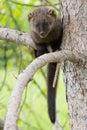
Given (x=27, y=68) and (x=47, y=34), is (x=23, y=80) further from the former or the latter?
(x=47, y=34)

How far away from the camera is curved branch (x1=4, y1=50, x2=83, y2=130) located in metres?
1.47

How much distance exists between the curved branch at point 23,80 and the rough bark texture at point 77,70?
0.26 feet

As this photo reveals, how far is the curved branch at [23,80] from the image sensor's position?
4.84ft

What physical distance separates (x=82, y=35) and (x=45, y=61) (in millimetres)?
385

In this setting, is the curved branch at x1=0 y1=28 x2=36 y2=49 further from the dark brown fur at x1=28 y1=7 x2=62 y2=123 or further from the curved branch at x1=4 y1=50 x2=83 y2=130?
the curved branch at x1=4 y1=50 x2=83 y2=130

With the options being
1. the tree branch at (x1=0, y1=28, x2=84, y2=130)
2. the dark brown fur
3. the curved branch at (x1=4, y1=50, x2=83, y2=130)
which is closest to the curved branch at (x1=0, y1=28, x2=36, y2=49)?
the tree branch at (x1=0, y1=28, x2=84, y2=130)

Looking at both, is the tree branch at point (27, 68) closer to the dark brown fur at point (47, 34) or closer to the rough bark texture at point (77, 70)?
the rough bark texture at point (77, 70)

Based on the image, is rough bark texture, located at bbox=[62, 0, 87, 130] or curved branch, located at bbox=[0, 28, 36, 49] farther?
curved branch, located at bbox=[0, 28, 36, 49]

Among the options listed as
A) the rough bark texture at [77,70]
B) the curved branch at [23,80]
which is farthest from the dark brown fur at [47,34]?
the curved branch at [23,80]

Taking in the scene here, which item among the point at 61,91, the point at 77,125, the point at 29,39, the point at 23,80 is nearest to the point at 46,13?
the point at 29,39

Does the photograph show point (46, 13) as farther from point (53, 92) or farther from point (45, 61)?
point (45, 61)

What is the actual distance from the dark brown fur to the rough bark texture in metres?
0.31

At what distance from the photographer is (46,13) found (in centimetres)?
→ 285

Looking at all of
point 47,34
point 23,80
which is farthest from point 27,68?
point 47,34
